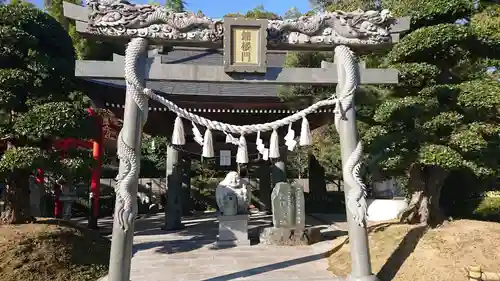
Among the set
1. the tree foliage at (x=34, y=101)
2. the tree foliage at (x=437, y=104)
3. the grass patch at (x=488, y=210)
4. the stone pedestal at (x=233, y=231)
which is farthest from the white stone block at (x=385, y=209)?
the tree foliage at (x=34, y=101)

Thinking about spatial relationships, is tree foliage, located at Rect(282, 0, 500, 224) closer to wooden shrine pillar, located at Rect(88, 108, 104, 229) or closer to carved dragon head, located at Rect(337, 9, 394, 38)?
carved dragon head, located at Rect(337, 9, 394, 38)

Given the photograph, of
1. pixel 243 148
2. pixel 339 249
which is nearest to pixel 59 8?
pixel 243 148

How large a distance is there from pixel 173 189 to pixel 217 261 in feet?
14.3

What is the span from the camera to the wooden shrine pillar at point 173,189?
38.6ft

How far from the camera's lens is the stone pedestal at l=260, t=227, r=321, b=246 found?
978 cm

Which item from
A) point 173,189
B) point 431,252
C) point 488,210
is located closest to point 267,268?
point 431,252

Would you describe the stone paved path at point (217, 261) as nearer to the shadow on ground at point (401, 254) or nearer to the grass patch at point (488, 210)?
the shadow on ground at point (401, 254)

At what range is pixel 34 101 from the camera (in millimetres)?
7543

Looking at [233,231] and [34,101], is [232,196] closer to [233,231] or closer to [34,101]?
[233,231]

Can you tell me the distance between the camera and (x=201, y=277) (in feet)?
21.9

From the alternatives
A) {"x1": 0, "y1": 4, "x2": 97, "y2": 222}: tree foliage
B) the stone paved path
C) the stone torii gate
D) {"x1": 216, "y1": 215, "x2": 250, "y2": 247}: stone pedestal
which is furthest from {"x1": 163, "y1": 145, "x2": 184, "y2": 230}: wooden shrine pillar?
the stone torii gate

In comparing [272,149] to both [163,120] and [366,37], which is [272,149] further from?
[163,120]

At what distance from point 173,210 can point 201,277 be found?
551 cm

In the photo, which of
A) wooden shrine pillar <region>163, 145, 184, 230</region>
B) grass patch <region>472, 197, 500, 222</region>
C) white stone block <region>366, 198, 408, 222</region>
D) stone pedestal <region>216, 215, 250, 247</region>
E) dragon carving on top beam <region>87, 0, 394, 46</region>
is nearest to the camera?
dragon carving on top beam <region>87, 0, 394, 46</region>
